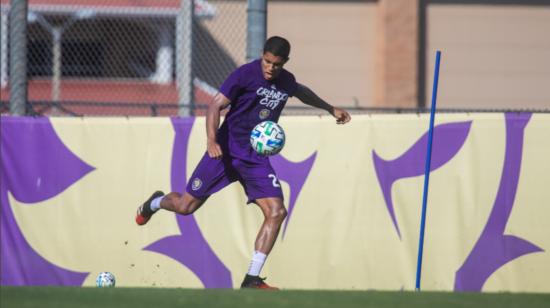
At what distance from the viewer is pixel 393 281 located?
1050 cm

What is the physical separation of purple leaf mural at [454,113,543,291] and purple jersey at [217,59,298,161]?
8.77 ft

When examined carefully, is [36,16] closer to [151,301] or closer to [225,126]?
[225,126]

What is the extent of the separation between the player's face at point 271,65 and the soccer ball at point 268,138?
39 centimetres

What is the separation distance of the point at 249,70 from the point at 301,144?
2071 mm

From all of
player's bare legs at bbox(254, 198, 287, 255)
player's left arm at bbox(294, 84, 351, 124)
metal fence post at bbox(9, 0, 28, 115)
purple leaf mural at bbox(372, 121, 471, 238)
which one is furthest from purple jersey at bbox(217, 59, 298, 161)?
metal fence post at bbox(9, 0, 28, 115)

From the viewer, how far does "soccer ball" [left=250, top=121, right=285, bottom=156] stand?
8.61 meters

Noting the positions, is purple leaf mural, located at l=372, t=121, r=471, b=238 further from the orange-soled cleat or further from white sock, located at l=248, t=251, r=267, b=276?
white sock, located at l=248, t=251, r=267, b=276

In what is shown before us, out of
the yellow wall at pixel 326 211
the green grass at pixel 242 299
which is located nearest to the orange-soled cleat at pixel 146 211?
→ the yellow wall at pixel 326 211

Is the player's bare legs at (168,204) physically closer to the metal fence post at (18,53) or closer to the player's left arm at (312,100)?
the player's left arm at (312,100)

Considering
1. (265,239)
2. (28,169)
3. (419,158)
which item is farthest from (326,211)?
(28,169)

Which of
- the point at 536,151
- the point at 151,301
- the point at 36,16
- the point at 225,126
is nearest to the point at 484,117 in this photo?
the point at 536,151

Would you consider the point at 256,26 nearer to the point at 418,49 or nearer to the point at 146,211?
the point at 146,211

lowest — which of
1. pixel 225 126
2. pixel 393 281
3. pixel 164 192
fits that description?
pixel 393 281

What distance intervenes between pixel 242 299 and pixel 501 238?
4518 millimetres
